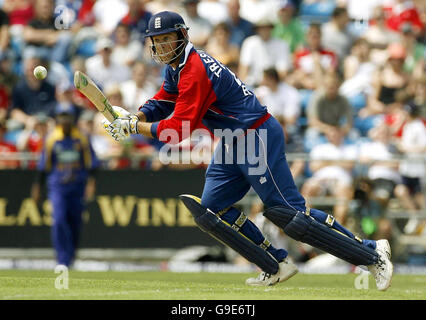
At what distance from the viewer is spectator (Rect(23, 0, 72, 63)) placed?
15.9m

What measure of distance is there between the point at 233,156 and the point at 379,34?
9.09 metres

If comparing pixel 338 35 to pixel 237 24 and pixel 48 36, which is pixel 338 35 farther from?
pixel 48 36

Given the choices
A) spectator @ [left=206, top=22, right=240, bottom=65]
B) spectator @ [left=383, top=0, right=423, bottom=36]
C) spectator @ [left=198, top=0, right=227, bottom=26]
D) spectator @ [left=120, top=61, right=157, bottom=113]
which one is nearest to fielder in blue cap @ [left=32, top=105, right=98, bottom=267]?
spectator @ [left=120, top=61, right=157, bottom=113]

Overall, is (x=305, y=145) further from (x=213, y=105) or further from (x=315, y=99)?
(x=213, y=105)

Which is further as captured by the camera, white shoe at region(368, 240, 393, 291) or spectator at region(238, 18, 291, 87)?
spectator at region(238, 18, 291, 87)

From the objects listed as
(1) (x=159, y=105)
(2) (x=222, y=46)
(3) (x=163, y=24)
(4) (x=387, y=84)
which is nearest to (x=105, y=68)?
(2) (x=222, y=46)

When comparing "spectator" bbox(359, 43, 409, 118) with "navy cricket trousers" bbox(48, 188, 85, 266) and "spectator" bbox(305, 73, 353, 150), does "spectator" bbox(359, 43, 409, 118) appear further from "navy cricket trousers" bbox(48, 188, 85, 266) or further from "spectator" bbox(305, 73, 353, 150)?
"navy cricket trousers" bbox(48, 188, 85, 266)

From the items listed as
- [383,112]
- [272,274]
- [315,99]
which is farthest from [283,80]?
[272,274]

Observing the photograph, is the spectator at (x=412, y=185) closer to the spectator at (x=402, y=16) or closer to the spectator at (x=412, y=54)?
the spectator at (x=412, y=54)

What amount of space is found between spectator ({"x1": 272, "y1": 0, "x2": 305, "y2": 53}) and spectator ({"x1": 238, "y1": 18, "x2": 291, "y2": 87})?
377mm

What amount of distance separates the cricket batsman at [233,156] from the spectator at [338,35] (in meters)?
8.10

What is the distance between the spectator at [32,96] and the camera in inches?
587

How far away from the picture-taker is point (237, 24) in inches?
645

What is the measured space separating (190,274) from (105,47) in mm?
5027
